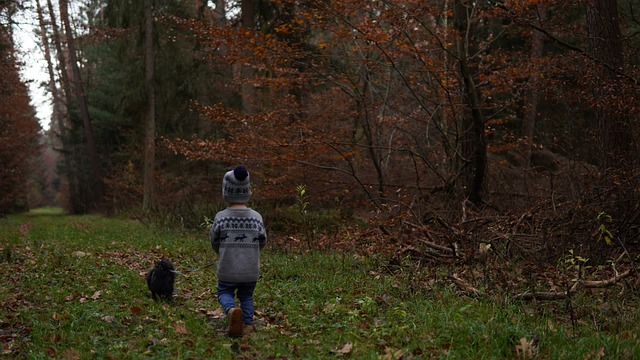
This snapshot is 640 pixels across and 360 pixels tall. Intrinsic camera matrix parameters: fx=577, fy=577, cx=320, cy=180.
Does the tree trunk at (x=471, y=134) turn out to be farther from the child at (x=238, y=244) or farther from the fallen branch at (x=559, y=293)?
the child at (x=238, y=244)

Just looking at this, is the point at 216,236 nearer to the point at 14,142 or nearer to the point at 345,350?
the point at 345,350

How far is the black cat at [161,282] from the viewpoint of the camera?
7.45 m

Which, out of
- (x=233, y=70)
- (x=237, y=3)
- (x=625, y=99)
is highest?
(x=237, y=3)

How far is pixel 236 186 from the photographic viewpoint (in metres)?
6.53

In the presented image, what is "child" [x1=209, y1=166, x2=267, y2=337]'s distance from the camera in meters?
6.43

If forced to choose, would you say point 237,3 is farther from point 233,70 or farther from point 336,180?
point 336,180

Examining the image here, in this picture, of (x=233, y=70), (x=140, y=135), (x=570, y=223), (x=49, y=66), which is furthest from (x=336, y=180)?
(x=49, y=66)

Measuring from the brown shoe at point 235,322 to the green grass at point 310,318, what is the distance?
81 mm

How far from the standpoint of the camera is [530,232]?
976 cm

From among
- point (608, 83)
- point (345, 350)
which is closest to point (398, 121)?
point (608, 83)

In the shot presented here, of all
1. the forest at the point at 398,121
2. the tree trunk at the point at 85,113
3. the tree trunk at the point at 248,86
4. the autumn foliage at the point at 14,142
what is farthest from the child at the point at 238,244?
the tree trunk at the point at 85,113

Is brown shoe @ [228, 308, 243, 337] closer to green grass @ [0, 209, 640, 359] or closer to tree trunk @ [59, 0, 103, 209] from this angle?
green grass @ [0, 209, 640, 359]

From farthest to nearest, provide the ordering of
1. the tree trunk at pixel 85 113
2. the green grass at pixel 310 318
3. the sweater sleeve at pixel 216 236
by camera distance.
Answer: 1. the tree trunk at pixel 85 113
2. the sweater sleeve at pixel 216 236
3. the green grass at pixel 310 318

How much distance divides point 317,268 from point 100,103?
26.1m
